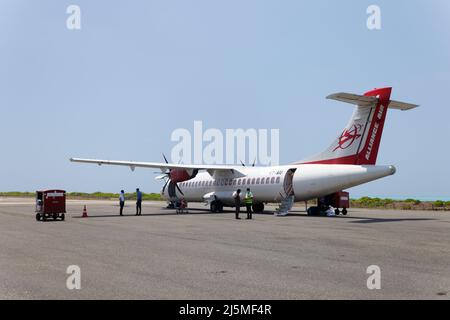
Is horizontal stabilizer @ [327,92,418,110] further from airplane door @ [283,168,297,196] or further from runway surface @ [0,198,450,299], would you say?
runway surface @ [0,198,450,299]

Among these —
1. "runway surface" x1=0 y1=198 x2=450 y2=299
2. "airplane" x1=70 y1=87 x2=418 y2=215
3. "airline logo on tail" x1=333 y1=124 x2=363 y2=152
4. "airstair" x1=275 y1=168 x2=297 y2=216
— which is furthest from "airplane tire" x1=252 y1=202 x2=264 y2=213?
"runway surface" x1=0 y1=198 x2=450 y2=299

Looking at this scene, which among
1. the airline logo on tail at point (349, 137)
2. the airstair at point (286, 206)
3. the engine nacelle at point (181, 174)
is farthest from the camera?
the engine nacelle at point (181, 174)

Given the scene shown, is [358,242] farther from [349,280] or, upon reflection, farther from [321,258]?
[349,280]

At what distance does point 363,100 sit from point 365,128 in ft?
5.46

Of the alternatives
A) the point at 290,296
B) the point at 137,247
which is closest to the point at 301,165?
the point at 137,247

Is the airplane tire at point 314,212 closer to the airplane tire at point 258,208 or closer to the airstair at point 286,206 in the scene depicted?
the airstair at point 286,206

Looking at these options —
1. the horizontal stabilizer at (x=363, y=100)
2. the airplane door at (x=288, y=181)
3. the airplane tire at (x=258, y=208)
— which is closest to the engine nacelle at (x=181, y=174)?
the airplane tire at (x=258, y=208)

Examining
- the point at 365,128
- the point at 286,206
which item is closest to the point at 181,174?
the point at 286,206

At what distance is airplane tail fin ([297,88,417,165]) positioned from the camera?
25781mm

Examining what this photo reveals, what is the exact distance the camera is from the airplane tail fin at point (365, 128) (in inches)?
1015

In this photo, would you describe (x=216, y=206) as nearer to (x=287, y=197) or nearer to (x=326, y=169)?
(x=287, y=197)

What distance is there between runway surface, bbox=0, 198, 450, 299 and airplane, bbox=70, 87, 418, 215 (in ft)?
30.2
